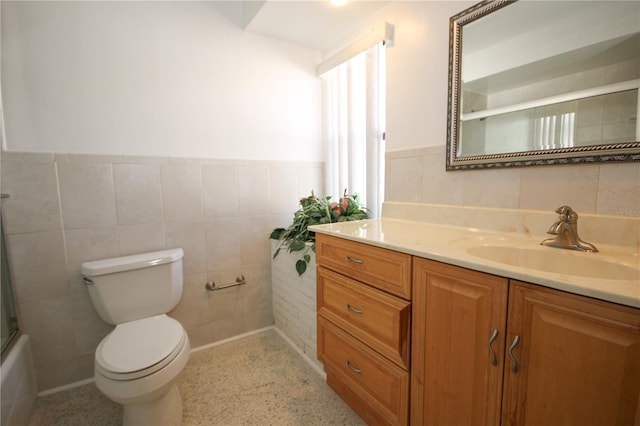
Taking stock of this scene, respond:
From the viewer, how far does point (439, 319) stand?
0.91 m

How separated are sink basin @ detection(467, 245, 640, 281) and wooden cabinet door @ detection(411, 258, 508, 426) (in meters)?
0.20

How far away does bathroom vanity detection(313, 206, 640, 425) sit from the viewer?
613 mm

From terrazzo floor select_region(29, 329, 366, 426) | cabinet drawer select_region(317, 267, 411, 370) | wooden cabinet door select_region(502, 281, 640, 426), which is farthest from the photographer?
terrazzo floor select_region(29, 329, 366, 426)

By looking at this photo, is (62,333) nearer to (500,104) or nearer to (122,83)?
(122,83)

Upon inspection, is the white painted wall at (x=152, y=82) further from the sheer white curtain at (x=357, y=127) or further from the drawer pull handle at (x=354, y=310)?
the drawer pull handle at (x=354, y=310)

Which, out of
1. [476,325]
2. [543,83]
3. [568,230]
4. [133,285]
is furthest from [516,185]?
[133,285]

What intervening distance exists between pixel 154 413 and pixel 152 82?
1.79 m

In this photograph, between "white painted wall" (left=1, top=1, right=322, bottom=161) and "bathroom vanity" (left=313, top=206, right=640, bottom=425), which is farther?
"white painted wall" (left=1, top=1, right=322, bottom=161)

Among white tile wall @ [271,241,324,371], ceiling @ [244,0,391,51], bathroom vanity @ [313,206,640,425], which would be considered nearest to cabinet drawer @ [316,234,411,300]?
bathroom vanity @ [313,206,640,425]

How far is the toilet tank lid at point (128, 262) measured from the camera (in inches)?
57.4

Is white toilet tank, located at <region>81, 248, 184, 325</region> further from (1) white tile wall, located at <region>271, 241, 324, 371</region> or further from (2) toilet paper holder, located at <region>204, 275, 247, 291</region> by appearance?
(1) white tile wall, located at <region>271, 241, 324, 371</region>

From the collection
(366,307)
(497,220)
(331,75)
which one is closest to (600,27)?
(497,220)

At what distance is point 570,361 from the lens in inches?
25.5

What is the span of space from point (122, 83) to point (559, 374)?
2.30m
